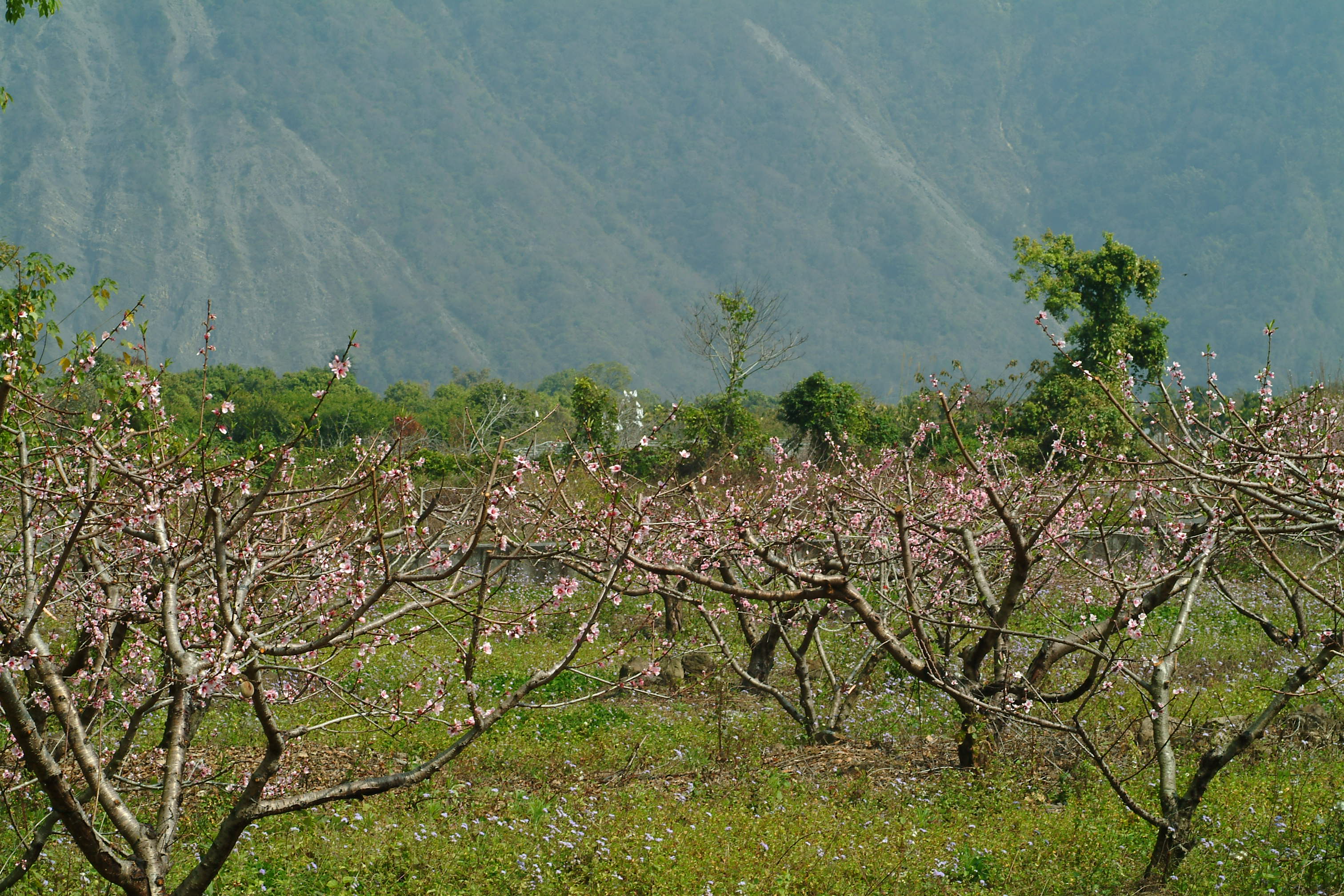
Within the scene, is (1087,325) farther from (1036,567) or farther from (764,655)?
(764,655)

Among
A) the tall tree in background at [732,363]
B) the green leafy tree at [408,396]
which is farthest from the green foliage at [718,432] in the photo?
the green leafy tree at [408,396]

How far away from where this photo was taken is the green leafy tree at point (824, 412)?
29.0 metres

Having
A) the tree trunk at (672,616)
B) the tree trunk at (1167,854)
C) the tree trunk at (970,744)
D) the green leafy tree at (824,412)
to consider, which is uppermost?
the green leafy tree at (824,412)

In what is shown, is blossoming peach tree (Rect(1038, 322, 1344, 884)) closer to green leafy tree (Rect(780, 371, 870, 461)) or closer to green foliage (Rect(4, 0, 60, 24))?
green foliage (Rect(4, 0, 60, 24))

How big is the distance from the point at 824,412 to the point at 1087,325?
11.5 meters

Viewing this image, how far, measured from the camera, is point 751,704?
9750 millimetres

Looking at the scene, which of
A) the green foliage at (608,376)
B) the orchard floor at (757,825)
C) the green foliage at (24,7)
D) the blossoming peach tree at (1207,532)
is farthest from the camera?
the green foliage at (608,376)

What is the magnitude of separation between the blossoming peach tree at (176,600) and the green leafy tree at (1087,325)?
75.4 ft

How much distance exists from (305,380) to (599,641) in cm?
7506

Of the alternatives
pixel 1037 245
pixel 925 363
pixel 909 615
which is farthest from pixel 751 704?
pixel 925 363

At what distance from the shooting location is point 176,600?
3.11 metres

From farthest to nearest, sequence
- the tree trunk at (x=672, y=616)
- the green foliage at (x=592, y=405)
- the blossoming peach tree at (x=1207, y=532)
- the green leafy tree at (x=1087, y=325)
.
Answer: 1. the green foliage at (x=592, y=405)
2. the green leafy tree at (x=1087, y=325)
3. the tree trunk at (x=672, y=616)
4. the blossoming peach tree at (x=1207, y=532)

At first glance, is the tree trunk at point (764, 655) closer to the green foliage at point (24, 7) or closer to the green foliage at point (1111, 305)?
the green foliage at point (24, 7)

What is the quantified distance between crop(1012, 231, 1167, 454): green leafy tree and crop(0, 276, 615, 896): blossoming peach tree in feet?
75.4
